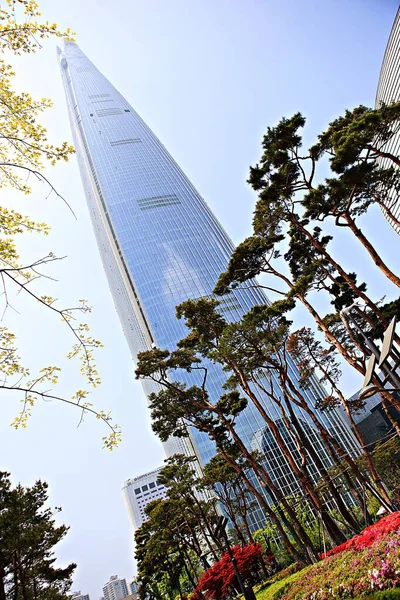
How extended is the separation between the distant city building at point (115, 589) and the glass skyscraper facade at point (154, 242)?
378ft

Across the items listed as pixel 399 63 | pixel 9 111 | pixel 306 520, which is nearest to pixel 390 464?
pixel 306 520

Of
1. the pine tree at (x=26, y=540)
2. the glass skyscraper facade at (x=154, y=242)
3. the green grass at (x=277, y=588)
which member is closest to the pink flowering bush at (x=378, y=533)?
the green grass at (x=277, y=588)

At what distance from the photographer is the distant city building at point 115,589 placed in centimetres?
14562

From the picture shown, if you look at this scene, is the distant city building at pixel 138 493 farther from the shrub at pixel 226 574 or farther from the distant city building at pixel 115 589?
the shrub at pixel 226 574

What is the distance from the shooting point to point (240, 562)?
34.5ft

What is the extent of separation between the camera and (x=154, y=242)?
66938 mm

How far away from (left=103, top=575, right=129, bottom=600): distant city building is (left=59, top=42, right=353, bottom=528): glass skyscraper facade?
115238 mm

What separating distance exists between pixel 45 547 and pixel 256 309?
513 inches

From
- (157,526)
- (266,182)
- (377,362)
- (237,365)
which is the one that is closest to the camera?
(377,362)

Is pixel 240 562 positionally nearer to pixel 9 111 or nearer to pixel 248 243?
pixel 248 243

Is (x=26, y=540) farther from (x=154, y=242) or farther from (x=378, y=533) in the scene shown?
(x=154, y=242)

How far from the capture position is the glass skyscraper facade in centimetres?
5034

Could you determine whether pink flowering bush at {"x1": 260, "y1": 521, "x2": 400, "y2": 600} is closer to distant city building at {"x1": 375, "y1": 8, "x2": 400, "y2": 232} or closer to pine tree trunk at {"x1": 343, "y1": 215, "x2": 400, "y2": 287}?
pine tree trunk at {"x1": 343, "y1": 215, "x2": 400, "y2": 287}

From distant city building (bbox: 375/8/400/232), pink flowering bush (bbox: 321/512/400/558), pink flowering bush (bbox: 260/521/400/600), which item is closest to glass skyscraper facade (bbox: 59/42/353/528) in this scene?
distant city building (bbox: 375/8/400/232)
